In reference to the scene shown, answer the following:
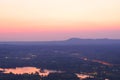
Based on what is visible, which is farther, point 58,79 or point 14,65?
point 14,65

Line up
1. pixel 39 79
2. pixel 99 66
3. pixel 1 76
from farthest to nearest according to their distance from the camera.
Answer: pixel 99 66, pixel 1 76, pixel 39 79

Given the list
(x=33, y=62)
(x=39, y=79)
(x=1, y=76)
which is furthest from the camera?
(x=33, y=62)

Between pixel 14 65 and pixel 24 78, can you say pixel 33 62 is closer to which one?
pixel 14 65

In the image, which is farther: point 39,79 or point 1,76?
point 1,76

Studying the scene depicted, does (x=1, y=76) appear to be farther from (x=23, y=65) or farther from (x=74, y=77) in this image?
(x=23, y=65)

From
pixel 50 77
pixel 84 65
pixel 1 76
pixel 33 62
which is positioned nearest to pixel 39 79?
pixel 50 77

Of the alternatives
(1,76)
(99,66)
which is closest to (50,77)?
(1,76)

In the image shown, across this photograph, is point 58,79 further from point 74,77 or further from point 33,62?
point 33,62

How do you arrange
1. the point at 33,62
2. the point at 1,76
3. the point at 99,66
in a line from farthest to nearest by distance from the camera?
the point at 33,62 < the point at 99,66 < the point at 1,76
